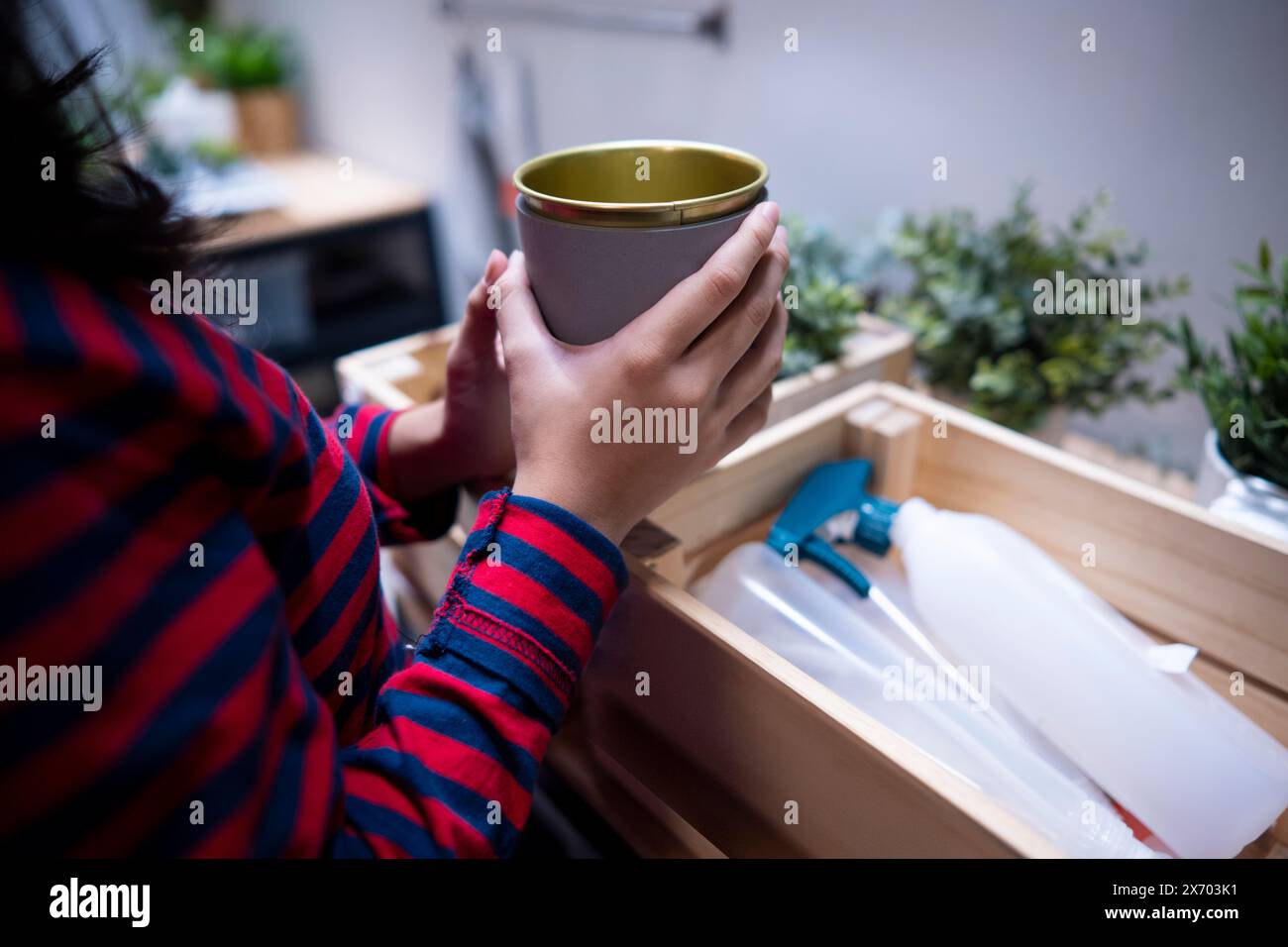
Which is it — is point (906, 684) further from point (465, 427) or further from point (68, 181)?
point (68, 181)

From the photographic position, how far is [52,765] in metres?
0.26

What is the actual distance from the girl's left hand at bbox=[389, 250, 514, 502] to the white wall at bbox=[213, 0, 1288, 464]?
0.65 metres

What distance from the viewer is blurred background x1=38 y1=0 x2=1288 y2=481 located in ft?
2.52

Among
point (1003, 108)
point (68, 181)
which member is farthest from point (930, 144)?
point (68, 181)

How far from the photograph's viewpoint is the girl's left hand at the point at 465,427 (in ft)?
1.81

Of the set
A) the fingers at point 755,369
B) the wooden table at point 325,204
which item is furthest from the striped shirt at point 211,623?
the wooden table at point 325,204

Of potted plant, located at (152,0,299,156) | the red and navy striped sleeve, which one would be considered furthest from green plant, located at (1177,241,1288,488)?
potted plant, located at (152,0,299,156)

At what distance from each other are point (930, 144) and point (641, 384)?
75cm

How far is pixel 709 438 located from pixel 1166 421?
2.33 feet

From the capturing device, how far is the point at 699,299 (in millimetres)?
400

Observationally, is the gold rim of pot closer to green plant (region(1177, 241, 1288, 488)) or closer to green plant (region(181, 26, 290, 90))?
green plant (region(1177, 241, 1288, 488))

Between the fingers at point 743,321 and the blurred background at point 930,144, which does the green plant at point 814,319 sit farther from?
the fingers at point 743,321
